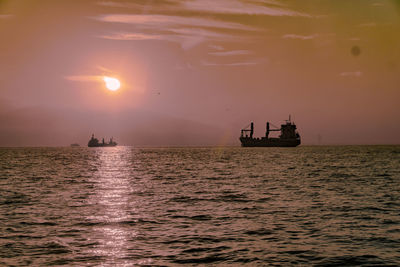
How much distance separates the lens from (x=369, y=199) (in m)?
24.7

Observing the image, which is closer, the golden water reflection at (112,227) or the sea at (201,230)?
the sea at (201,230)

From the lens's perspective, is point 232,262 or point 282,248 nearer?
point 232,262

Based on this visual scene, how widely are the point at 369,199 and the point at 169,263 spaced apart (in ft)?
56.7

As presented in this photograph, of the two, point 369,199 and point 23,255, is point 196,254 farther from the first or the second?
point 369,199

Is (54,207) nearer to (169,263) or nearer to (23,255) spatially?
(23,255)

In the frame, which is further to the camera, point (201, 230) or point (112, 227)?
point (112, 227)

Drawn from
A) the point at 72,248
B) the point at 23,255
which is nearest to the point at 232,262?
the point at 72,248

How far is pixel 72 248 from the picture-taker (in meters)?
13.0

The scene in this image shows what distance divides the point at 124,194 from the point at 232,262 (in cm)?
1727

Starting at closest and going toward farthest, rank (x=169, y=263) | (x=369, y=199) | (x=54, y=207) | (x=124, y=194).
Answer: (x=169, y=263), (x=54, y=207), (x=369, y=199), (x=124, y=194)

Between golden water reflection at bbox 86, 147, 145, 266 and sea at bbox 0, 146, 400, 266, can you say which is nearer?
sea at bbox 0, 146, 400, 266

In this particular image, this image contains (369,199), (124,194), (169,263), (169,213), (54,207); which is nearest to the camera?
(169,263)

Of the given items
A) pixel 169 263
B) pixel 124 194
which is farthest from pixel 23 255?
pixel 124 194

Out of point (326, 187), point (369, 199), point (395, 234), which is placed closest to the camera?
point (395, 234)
